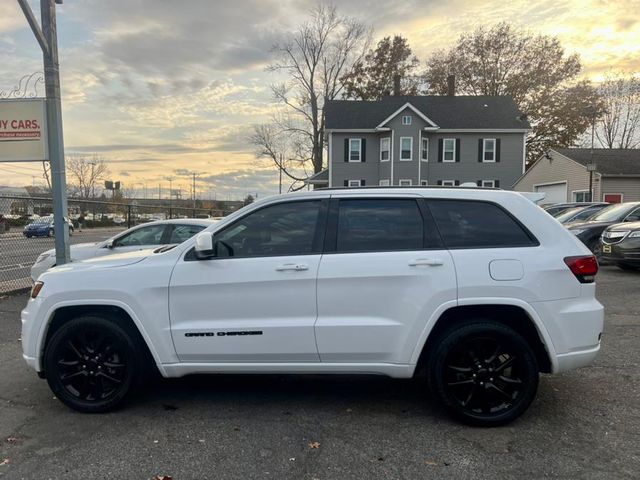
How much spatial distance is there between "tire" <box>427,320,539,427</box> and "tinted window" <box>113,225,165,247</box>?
248 inches

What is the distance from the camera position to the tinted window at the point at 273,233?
12.4ft

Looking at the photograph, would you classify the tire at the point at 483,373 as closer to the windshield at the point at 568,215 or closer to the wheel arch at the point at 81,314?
the wheel arch at the point at 81,314

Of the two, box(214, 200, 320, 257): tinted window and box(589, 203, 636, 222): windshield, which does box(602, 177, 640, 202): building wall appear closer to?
box(589, 203, 636, 222): windshield

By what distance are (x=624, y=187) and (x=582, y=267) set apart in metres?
26.8

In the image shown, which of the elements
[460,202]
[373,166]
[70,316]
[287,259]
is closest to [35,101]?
[70,316]

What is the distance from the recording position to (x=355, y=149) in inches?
1356

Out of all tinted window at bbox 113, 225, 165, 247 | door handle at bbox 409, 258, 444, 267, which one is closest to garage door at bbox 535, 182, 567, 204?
tinted window at bbox 113, 225, 165, 247

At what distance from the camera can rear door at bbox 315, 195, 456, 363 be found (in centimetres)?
356

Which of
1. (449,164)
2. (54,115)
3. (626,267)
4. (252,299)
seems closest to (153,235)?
(54,115)

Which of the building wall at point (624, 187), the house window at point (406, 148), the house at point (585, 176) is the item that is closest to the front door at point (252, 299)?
the house at point (585, 176)

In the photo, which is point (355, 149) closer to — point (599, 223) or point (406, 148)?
point (406, 148)

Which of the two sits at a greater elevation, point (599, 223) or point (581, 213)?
point (581, 213)

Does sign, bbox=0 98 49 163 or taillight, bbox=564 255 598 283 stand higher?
sign, bbox=0 98 49 163

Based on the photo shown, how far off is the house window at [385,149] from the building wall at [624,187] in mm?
13181
